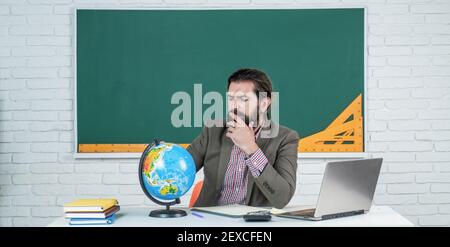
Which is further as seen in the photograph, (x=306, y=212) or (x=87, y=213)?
(x=306, y=212)

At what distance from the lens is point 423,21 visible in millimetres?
3316

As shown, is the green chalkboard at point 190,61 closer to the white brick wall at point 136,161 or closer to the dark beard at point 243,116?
the white brick wall at point 136,161

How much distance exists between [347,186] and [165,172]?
624mm

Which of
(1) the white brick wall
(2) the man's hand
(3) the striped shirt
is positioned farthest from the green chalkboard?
(2) the man's hand

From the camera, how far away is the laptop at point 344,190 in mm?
1742

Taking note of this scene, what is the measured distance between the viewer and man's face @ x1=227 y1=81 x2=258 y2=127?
2291mm

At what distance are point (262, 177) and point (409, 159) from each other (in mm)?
1617

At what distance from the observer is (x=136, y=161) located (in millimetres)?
3348

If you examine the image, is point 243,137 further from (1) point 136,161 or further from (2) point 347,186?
(1) point 136,161

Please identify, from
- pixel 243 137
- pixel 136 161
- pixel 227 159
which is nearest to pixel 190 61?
pixel 136 161

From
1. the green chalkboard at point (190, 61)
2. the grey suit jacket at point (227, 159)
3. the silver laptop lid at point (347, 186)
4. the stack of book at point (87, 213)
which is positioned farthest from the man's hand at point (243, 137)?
the green chalkboard at point (190, 61)

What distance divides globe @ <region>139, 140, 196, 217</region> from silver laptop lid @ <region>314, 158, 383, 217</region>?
1.56 feet

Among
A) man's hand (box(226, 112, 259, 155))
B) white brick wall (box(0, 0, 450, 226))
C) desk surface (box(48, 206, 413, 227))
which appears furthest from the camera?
white brick wall (box(0, 0, 450, 226))

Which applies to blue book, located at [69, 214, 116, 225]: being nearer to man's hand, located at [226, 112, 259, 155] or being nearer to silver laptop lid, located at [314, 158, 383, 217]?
man's hand, located at [226, 112, 259, 155]
